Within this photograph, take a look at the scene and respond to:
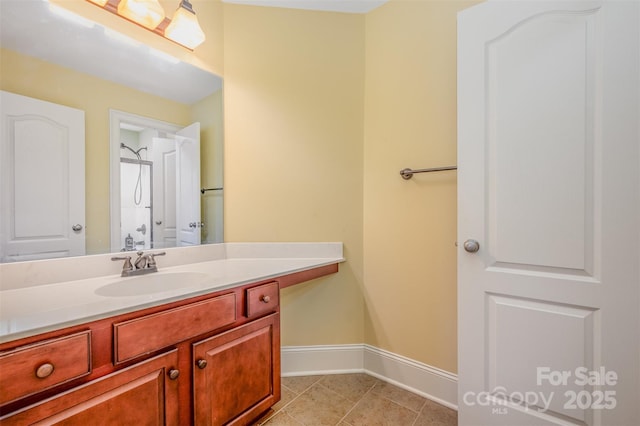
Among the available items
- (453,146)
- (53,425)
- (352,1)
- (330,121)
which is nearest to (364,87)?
(330,121)

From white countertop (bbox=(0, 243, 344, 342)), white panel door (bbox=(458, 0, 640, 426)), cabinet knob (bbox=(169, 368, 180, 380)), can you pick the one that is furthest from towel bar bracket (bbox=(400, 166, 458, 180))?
cabinet knob (bbox=(169, 368, 180, 380))

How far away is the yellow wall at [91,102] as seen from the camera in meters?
1.11

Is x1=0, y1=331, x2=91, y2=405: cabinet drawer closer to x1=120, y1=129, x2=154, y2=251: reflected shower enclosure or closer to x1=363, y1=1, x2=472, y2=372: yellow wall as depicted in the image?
x1=120, y1=129, x2=154, y2=251: reflected shower enclosure

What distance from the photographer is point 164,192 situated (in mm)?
1509

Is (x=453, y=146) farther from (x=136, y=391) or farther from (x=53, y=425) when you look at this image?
(x=53, y=425)

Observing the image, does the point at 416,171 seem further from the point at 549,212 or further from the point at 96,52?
the point at 96,52

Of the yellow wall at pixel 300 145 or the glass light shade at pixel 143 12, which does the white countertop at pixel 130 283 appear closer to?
the yellow wall at pixel 300 145

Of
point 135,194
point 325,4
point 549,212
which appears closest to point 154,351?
point 135,194

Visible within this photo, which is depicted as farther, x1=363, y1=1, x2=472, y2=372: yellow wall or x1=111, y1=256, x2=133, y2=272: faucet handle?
x1=363, y1=1, x2=472, y2=372: yellow wall

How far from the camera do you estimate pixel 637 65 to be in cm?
94

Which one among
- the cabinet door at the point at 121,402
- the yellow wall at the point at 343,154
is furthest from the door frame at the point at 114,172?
the cabinet door at the point at 121,402

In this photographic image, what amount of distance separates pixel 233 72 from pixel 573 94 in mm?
1698

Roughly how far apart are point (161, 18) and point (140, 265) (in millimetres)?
1212

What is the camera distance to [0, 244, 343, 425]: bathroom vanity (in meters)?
0.71
